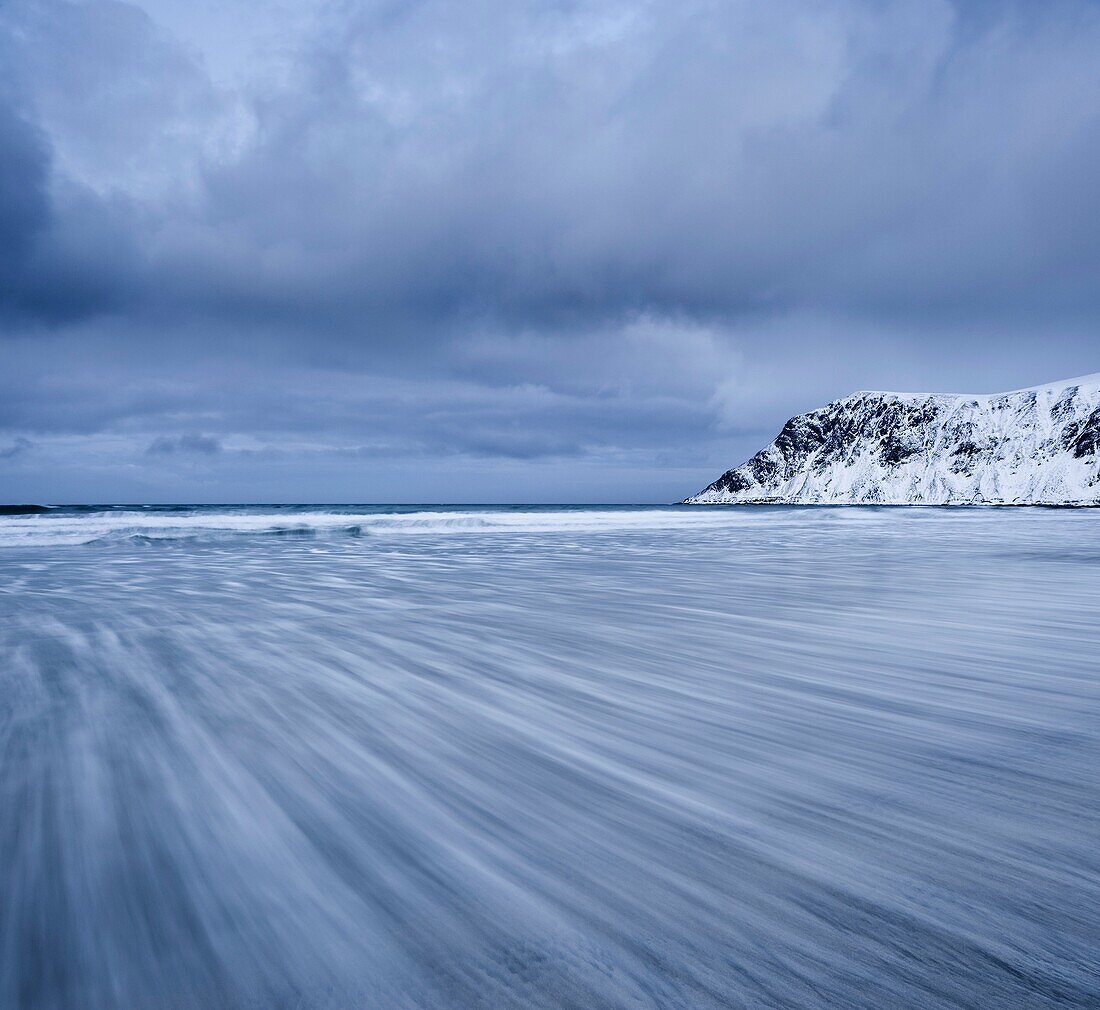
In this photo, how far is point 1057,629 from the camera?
4.08m

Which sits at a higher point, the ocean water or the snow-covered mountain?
the snow-covered mountain

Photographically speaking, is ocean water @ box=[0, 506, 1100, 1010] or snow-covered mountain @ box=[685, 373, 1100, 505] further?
snow-covered mountain @ box=[685, 373, 1100, 505]

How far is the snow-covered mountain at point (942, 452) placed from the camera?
125875 mm

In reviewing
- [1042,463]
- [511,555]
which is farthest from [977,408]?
[511,555]

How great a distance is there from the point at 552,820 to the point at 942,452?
179904 millimetres

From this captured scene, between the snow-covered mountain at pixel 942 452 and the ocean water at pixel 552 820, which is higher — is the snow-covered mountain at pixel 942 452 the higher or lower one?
the higher one

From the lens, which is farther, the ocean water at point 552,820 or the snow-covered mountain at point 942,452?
the snow-covered mountain at point 942,452

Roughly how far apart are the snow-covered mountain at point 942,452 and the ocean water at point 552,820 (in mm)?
136696

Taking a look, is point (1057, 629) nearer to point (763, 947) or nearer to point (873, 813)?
point (873, 813)

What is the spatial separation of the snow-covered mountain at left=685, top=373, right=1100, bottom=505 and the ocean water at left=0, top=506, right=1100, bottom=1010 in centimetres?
13670

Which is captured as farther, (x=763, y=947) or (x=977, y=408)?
(x=977, y=408)

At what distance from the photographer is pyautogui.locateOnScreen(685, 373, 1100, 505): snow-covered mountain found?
125875mm

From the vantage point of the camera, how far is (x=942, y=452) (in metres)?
155

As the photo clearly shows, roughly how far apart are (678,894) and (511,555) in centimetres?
967
